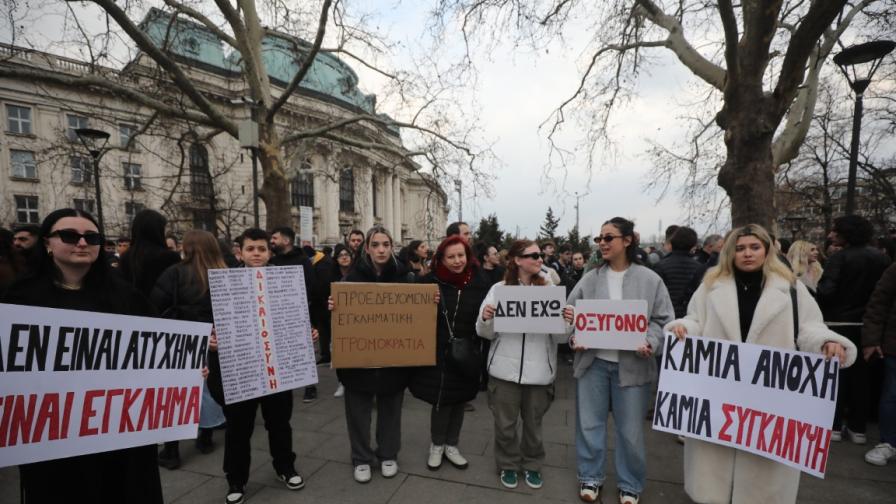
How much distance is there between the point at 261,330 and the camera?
2.98 meters

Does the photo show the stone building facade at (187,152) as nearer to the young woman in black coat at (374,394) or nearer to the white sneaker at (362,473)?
the young woman in black coat at (374,394)

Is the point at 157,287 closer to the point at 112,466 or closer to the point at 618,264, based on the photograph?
the point at 112,466

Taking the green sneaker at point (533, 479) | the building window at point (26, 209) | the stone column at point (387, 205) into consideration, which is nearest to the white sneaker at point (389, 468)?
the green sneaker at point (533, 479)

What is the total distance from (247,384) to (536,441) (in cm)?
224

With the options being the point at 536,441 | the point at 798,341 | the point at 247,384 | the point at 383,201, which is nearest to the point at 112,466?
the point at 247,384

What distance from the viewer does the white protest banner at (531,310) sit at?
9.88 ft

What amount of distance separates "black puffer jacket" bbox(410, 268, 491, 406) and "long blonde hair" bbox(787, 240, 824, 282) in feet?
12.0

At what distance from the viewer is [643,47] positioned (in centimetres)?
975

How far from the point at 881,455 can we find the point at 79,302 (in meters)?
6.12

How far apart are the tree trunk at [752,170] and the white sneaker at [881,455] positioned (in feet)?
11.9

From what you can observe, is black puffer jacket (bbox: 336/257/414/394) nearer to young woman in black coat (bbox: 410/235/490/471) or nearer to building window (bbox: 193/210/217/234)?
young woman in black coat (bbox: 410/235/490/471)

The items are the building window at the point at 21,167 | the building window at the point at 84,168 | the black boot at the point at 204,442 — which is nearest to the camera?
the black boot at the point at 204,442

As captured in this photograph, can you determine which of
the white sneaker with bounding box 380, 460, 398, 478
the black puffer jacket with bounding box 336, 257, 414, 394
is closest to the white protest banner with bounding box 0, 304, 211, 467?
the black puffer jacket with bounding box 336, 257, 414, 394

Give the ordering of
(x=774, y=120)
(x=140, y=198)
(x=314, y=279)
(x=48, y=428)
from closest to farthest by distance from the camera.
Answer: (x=48, y=428) < (x=314, y=279) < (x=774, y=120) < (x=140, y=198)
